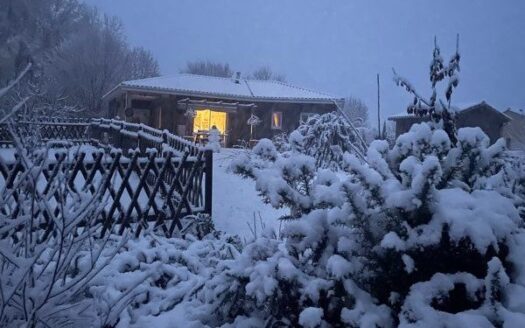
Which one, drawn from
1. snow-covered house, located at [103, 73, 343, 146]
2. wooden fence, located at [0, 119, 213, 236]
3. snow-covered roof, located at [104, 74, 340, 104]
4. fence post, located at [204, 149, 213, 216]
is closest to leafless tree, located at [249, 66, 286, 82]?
snow-covered roof, located at [104, 74, 340, 104]

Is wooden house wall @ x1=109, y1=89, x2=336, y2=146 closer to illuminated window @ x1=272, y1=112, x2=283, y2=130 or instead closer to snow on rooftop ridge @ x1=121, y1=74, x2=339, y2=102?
illuminated window @ x1=272, y1=112, x2=283, y2=130

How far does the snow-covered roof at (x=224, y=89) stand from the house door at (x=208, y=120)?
1662 mm

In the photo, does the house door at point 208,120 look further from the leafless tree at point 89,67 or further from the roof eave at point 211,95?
the leafless tree at point 89,67

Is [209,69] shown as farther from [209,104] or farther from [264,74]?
[209,104]

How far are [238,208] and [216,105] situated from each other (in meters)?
17.5

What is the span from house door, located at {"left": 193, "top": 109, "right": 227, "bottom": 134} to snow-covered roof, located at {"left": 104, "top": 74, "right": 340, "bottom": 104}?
1662 mm

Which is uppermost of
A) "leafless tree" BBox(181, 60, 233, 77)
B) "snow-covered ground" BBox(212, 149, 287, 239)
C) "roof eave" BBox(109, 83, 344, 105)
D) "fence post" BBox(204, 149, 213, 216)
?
"leafless tree" BBox(181, 60, 233, 77)

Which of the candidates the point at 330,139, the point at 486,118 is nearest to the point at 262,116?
the point at 486,118

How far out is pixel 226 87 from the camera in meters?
27.4

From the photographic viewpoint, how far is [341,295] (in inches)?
86.8

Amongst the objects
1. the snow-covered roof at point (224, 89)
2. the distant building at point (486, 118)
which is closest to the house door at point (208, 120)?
the snow-covered roof at point (224, 89)

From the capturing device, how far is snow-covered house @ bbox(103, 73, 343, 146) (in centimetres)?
2462

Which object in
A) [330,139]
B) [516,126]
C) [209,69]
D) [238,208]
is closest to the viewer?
[330,139]

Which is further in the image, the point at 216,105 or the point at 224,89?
the point at 224,89
